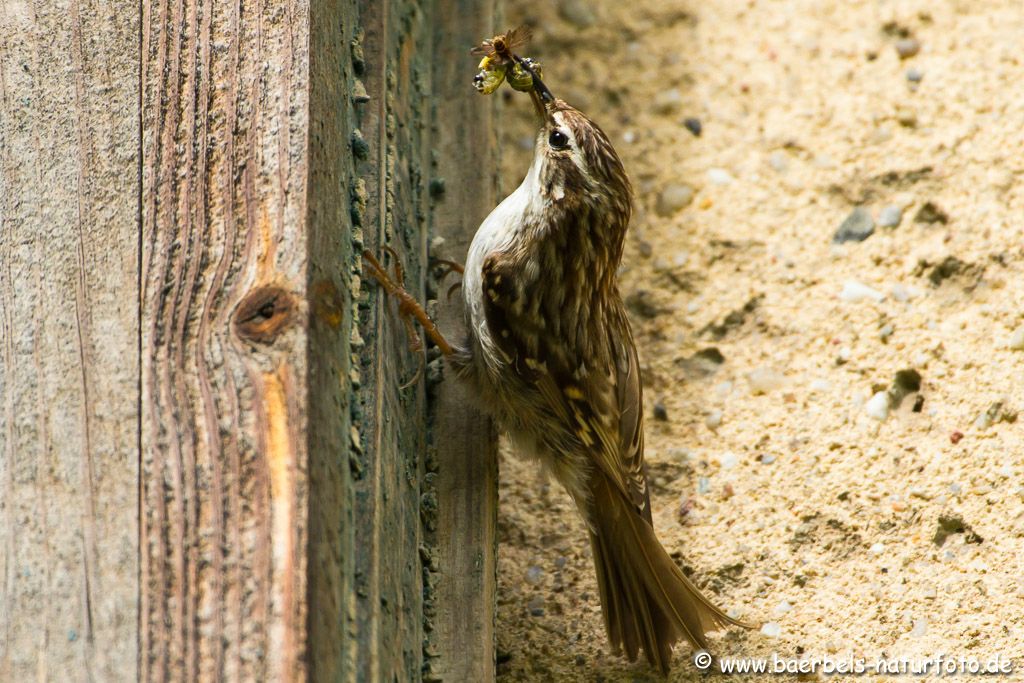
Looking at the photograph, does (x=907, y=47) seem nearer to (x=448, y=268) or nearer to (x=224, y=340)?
(x=448, y=268)

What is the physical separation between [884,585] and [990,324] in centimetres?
73

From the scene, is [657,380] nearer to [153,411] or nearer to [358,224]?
[358,224]

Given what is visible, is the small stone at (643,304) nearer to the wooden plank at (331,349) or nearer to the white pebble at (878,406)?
the white pebble at (878,406)

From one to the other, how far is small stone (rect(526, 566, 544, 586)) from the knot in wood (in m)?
1.28

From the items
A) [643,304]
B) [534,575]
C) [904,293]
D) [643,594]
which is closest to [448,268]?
[643,304]

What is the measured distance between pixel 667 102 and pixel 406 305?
145 cm

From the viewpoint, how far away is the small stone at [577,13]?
3.86 meters

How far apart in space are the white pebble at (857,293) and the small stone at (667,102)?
0.83m

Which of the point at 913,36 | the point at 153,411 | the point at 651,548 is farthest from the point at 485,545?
the point at 913,36

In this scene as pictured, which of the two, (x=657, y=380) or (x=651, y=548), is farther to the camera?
(x=657, y=380)

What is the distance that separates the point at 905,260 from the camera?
3.14m

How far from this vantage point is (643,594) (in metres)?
2.65

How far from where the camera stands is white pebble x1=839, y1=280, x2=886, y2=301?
312 centimetres

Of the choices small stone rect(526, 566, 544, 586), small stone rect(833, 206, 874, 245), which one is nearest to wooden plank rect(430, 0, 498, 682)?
small stone rect(526, 566, 544, 586)
